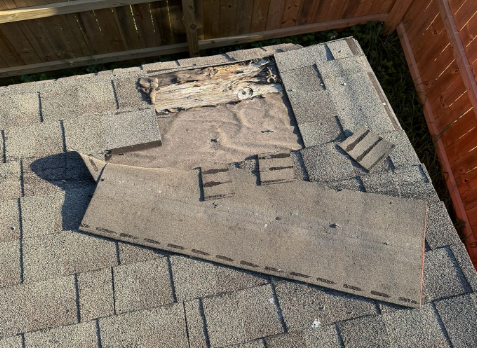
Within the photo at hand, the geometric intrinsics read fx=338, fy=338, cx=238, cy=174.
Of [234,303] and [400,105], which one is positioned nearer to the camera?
[234,303]

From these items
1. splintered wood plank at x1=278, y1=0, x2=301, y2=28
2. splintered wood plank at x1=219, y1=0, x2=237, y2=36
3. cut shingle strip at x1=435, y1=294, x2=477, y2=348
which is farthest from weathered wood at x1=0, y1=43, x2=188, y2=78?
cut shingle strip at x1=435, y1=294, x2=477, y2=348

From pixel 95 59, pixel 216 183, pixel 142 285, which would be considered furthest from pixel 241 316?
pixel 95 59

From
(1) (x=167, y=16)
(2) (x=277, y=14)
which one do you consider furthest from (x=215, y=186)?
(2) (x=277, y=14)

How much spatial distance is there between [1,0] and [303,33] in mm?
5222

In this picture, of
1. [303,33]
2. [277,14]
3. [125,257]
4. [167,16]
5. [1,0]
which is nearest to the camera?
Answer: [125,257]

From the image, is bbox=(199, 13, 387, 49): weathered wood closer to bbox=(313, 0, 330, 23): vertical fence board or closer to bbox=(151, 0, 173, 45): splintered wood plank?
bbox=(313, 0, 330, 23): vertical fence board

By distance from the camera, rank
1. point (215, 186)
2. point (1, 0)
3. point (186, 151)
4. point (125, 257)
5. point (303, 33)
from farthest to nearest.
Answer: point (303, 33) → point (1, 0) → point (186, 151) → point (215, 186) → point (125, 257)

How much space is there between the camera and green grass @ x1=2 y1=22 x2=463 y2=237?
6.07 m

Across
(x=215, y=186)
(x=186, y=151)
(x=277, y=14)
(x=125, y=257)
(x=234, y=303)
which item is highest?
(x=277, y=14)

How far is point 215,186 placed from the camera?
11.1 feet

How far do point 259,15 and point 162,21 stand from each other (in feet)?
5.81

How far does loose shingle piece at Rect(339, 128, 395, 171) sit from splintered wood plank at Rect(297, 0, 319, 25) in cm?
360

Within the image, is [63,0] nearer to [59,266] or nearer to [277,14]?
[277,14]

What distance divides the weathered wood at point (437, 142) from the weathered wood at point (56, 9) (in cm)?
513
